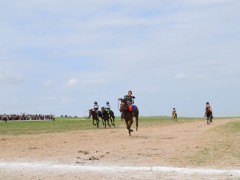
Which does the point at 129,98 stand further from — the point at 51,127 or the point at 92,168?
the point at 51,127

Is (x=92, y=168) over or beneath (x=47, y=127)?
beneath

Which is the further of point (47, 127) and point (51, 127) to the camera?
point (47, 127)

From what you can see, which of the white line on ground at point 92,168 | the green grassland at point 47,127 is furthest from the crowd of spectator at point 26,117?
the white line on ground at point 92,168

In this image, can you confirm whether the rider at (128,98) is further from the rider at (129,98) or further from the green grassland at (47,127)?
the green grassland at (47,127)

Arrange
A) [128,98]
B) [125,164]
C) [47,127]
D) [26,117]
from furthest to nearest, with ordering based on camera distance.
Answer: [26,117] < [47,127] < [128,98] < [125,164]

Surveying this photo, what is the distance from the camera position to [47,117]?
380 ft

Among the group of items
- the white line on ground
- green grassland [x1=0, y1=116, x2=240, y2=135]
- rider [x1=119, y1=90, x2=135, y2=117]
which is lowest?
the white line on ground

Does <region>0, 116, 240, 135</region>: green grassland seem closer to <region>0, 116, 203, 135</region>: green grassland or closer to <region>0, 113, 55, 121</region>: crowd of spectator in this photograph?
<region>0, 116, 203, 135</region>: green grassland

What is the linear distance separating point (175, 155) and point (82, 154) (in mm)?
3452

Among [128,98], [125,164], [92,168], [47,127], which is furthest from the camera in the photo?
[47,127]

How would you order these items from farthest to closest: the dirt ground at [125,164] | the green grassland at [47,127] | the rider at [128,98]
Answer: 1. the green grassland at [47,127]
2. the rider at [128,98]
3. the dirt ground at [125,164]

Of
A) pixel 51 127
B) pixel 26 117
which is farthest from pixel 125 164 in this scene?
pixel 26 117

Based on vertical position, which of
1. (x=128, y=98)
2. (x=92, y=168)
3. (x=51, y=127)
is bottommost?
(x=92, y=168)

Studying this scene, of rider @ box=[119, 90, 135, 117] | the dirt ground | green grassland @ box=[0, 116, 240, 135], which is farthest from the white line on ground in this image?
green grassland @ box=[0, 116, 240, 135]
